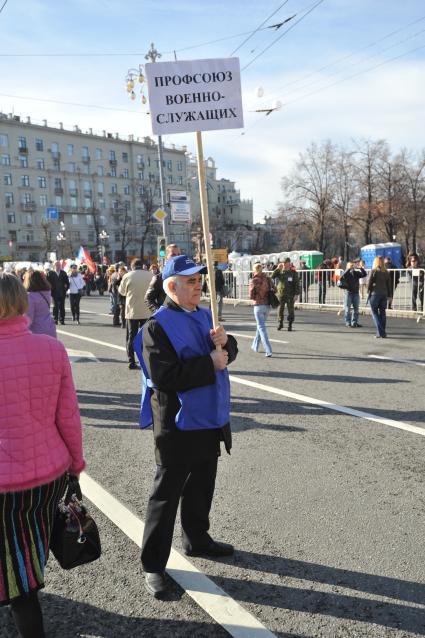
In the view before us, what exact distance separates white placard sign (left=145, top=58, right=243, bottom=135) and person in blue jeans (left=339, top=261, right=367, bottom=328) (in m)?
11.1

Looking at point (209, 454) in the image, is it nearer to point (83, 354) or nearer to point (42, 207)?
point (83, 354)

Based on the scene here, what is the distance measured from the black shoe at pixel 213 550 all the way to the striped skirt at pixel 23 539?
114 centimetres

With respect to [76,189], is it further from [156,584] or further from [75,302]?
[156,584]

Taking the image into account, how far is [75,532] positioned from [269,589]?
1.16 metres

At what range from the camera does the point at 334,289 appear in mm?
19188

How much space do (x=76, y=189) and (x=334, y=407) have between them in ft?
283

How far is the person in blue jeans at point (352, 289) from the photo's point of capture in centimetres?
1400

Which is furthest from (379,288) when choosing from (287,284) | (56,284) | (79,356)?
(56,284)

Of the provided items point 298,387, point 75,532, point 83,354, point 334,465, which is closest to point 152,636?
point 75,532

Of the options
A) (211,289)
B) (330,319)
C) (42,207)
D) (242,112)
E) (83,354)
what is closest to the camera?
(211,289)

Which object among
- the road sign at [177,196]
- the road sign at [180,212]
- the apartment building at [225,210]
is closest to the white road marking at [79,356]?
the road sign at [180,212]

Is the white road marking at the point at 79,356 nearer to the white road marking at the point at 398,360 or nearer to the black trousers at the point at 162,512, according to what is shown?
the white road marking at the point at 398,360

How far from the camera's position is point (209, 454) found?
2973 mm

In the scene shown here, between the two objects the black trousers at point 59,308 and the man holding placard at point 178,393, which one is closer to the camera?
the man holding placard at point 178,393
